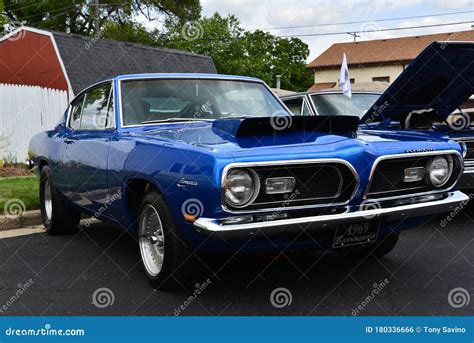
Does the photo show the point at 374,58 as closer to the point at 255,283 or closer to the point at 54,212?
the point at 54,212

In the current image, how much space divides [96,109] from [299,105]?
11.1ft

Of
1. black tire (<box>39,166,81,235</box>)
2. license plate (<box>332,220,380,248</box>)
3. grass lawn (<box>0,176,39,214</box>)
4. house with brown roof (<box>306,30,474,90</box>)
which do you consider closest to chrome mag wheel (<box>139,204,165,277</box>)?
license plate (<box>332,220,380,248</box>)

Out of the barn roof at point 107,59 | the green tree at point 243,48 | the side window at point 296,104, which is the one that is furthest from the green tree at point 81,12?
the side window at point 296,104

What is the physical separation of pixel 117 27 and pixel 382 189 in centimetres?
3718

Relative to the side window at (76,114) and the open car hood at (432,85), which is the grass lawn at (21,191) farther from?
the open car hood at (432,85)

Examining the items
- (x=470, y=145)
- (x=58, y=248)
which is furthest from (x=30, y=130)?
(x=470, y=145)

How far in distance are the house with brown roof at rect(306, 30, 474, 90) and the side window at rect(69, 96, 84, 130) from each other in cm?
3550

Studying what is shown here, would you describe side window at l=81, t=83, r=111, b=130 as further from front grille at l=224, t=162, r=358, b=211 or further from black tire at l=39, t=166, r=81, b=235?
front grille at l=224, t=162, r=358, b=211

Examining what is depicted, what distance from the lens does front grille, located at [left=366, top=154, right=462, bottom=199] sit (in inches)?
138

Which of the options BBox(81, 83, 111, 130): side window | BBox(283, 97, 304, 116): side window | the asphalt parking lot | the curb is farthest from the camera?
BBox(283, 97, 304, 116): side window

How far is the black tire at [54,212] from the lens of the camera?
5.53 meters

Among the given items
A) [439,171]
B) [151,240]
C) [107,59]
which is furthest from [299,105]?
[107,59]

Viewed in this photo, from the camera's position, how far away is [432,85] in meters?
5.42

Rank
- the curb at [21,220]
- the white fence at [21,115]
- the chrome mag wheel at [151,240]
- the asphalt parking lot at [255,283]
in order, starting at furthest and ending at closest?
the white fence at [21,115]
the curb at [21,220]
the chrome mag wheel at [151,240]
the asphalt parking lot at [255,283]
